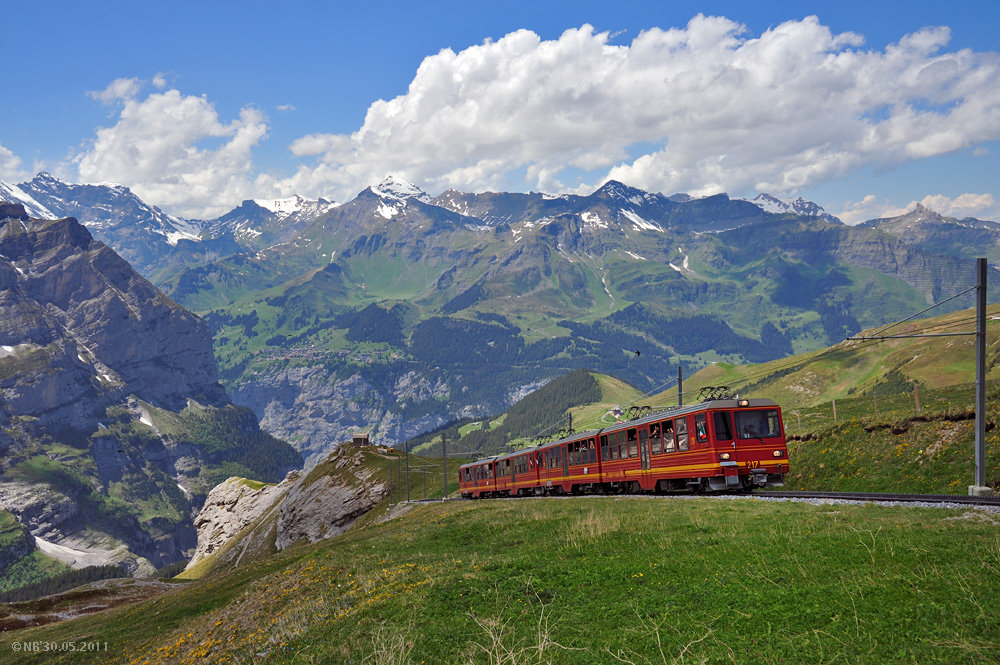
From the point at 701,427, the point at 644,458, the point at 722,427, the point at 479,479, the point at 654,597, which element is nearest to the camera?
the point at 654,597

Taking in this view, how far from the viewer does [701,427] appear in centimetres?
3794

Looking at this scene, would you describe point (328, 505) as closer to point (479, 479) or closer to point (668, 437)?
point (479, 479)

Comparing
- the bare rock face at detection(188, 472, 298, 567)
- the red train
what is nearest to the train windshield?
the red train

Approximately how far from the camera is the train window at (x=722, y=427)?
122ft

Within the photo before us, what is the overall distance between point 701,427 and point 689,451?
1.94 m

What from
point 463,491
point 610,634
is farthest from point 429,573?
point 463,491

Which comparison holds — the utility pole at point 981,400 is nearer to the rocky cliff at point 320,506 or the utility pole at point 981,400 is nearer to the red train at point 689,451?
the red train at point 689,451

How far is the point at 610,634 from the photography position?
12.7m

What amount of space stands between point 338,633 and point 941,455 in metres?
36.2

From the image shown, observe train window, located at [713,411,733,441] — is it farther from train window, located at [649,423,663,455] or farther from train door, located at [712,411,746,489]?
train window, located at [649,423,663,455]

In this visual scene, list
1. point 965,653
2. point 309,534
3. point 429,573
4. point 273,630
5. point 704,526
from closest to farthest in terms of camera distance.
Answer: point 965,653 → point 273,630 → point 429,573 → point 704,526 → point 309,534

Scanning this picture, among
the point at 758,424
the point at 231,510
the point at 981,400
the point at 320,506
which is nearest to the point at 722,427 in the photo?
the point at 758,424

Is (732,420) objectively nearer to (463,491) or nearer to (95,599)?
(463,491)

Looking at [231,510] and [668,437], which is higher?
[668,437]
